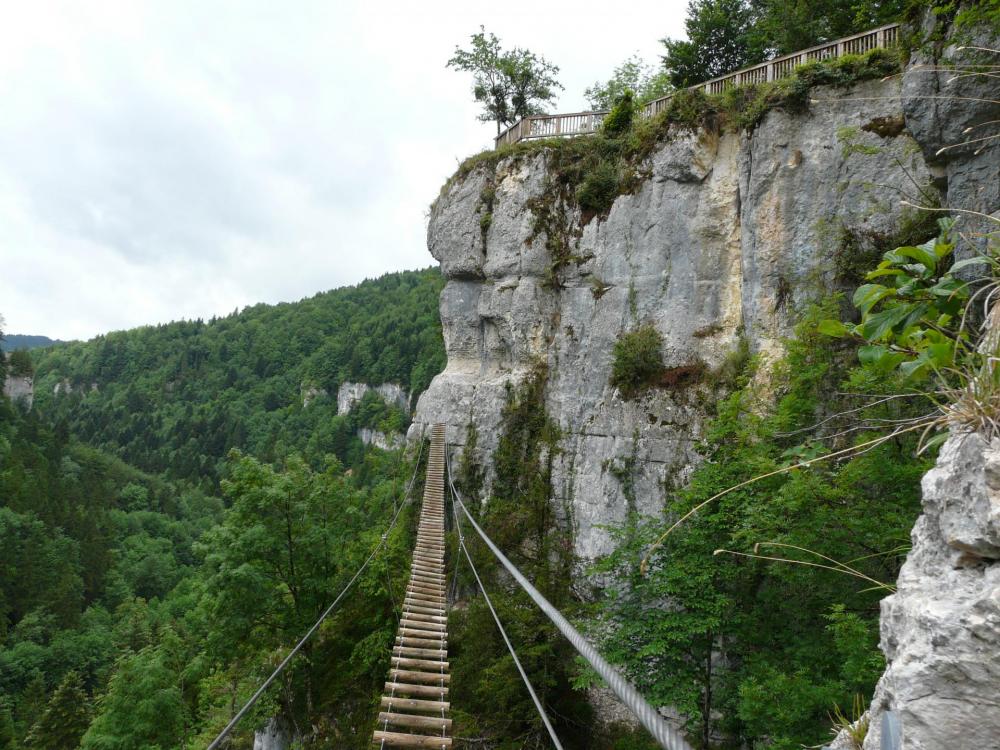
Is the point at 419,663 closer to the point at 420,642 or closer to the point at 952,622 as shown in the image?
the point at 420,642

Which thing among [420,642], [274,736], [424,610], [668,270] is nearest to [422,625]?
[420,642]

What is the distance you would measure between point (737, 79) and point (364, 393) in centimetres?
9254

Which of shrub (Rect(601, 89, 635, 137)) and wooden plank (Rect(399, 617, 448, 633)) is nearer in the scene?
wooden plank (Rect(399, 617, 448, 633))

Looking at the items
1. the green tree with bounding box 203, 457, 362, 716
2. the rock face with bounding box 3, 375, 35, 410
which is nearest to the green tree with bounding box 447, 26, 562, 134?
the green tree with bounding box 203, 457, 362, 716

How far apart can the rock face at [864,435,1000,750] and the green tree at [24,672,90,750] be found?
111 ft

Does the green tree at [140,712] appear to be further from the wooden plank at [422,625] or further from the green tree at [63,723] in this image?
the wooden plank at [422,625]

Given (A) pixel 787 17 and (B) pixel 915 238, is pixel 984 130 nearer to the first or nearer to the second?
(B) pixel 915 238

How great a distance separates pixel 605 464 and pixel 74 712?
28549mm

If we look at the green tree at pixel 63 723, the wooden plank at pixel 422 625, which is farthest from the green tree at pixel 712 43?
the green tree at pixel 63 723

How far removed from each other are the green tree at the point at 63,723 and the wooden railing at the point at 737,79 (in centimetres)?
3087

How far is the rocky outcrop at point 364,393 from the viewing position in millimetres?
94875

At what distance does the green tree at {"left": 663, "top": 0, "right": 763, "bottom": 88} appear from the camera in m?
16.6

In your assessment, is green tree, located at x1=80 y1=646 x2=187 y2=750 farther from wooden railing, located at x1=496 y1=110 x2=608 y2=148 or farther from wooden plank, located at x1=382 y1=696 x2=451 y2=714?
wooden railing, located at x1=496 y1=110 x2=608 y2=148

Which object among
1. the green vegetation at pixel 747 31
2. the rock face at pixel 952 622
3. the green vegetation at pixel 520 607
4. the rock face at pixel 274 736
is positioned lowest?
the rock face at pixel 274 736
